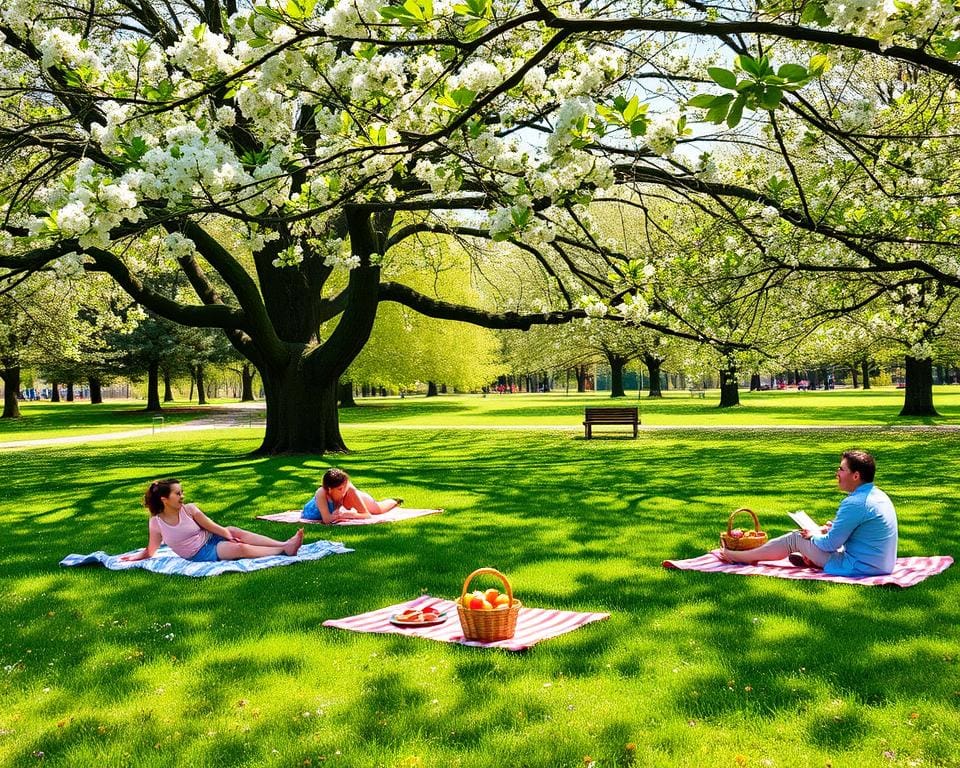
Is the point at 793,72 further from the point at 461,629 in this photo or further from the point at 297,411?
the point at 297,411

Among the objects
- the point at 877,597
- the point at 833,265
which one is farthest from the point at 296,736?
the point at 833,265

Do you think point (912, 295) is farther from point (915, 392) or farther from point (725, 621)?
point (725, 621)

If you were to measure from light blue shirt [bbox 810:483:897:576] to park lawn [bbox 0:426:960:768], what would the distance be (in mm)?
402

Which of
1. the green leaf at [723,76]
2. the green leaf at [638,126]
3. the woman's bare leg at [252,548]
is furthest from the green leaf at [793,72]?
the woman's bare leg at [252,548]

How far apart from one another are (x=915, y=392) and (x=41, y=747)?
31481mm

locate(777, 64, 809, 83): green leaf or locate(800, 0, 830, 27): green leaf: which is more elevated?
locate(800, 0, 830, 27): green leaf

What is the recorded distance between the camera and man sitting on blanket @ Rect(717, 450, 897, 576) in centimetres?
687

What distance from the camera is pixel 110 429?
110 feet

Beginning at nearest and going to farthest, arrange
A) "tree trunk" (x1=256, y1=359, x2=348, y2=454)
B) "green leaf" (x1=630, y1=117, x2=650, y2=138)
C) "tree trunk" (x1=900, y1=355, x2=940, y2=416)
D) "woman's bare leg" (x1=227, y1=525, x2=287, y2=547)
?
"green leaf" (x1=630, y1=117, x2=650, y2=138) → "woman's bare leg" (x1=227, y1=525, x2=287, y2=547) → "tree trunk" (x1=256, y1=359, x2=348, y2=454) → "tree trunk" (x1=900, y1=355, x2=940, y2=416)

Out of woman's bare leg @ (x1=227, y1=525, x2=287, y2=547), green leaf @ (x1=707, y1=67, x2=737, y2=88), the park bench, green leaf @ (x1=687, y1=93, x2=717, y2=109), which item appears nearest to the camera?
green leaf @ (x1=707, y1=67, x2=737, y2=88)

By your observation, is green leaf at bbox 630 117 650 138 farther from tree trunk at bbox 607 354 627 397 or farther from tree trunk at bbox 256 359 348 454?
tree trunk at bbox 607 354 627 397

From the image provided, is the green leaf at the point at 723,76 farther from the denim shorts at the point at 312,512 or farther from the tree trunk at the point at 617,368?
the tree trunk at the point at 617,368

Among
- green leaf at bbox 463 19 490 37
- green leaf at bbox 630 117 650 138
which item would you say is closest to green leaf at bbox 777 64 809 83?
green leaf at bbox 630 117 650 138

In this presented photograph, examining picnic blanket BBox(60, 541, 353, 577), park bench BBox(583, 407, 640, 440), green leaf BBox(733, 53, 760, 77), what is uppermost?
green leaf BBox(733, 53, 760, 77)
